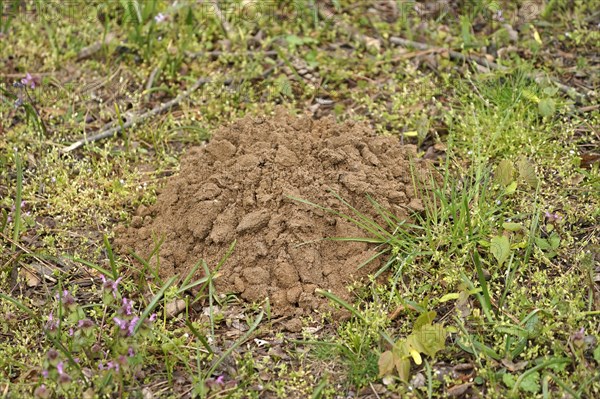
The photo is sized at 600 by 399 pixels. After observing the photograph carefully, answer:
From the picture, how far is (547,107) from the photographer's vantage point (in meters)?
4.15

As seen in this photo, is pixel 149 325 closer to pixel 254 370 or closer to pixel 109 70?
pixel 254 370

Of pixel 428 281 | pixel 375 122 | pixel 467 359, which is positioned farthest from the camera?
pixel 375 122

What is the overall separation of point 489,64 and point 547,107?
2.30 feet

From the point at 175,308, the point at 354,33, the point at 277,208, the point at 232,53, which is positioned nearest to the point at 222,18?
the point at 232,53

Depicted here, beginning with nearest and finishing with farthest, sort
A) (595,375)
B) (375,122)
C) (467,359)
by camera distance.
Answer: (595,375) < (467,359) < (375,122)

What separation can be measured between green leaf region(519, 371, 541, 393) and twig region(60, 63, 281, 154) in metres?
2.61

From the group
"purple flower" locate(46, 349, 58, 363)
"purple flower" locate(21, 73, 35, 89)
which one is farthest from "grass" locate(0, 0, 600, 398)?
"purple flower" locate(21, 73, 35, 89)

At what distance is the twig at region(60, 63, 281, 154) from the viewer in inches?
174

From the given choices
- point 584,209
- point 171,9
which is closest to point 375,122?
point 584,209

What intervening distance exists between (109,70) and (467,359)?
313 cm

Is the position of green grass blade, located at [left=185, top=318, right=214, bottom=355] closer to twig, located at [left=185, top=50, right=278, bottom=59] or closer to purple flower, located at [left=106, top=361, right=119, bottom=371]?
purple flower, located at [left=106, top=361, right=119, bottom=371]

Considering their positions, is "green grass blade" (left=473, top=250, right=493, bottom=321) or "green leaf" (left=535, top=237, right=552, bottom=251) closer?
"green grass blade" (left=473, top=250, right=493, bottom=321)

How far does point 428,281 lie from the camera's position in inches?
134

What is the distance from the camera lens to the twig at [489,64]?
4439 mm
